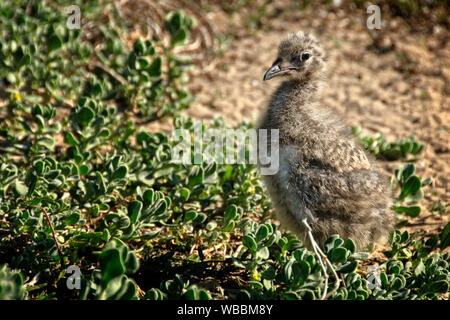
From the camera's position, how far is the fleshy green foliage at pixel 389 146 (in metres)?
4.34

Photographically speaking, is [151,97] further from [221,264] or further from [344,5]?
[344,5]

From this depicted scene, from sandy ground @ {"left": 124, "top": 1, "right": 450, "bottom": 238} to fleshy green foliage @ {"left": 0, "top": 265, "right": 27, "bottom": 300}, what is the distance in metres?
2.68

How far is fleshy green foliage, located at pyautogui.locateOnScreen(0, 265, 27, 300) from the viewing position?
2.08 metres

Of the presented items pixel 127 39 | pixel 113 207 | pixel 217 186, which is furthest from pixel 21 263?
pixel 127 39

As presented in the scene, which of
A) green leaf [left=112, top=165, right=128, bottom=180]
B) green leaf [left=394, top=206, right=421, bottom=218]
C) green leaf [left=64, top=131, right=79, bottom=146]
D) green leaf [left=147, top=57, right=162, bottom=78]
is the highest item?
green leaf [left=147, top=57, right=162, bottom=78]

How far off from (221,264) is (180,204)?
56 cm

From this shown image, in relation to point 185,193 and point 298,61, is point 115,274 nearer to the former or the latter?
point 185,193

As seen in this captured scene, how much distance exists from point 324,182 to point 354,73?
129 inches

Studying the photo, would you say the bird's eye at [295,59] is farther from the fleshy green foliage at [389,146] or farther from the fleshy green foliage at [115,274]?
the fleshy green foliage at [115,274]

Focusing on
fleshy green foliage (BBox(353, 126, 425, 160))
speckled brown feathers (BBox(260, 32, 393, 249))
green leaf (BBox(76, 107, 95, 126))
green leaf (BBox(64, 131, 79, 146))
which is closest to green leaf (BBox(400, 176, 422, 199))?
speckled brown feathers (BBox(260, 32, 393, 249))

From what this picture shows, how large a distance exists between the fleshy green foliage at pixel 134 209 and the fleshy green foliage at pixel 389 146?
0.60m

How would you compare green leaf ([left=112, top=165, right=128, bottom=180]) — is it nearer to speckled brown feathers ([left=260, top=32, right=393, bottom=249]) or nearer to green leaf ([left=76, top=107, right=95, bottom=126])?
green leaf ([left=76, top=107, right=95, bottom=126])

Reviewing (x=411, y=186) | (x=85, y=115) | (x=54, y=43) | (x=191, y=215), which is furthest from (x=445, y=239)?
(x=54, y=43)

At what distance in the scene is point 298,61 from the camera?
3535 millimetres
